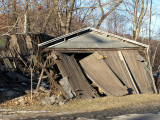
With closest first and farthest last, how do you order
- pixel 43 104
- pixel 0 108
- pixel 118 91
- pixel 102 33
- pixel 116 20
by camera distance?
1. pixel 0 108
2. pixel 43 104
3. pixel 118 91
4. pixel 102 33
5. pixel 116 20

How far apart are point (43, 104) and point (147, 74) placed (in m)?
7.45

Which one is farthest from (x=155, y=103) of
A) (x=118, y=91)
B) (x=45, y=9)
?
(x=45, y=9)

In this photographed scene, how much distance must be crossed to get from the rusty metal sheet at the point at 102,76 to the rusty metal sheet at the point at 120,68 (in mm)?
509

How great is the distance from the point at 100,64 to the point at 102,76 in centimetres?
83

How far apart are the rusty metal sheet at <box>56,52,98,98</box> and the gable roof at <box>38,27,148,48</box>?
90cm

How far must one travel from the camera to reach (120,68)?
15.2 m

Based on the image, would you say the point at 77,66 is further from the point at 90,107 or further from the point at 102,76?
the point at 90,107

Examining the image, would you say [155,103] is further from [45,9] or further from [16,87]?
[45,9]

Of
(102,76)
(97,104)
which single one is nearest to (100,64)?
(102,76)

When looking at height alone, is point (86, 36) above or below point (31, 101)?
above

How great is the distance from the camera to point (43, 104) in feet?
39.8

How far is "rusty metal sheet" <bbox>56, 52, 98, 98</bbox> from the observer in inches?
520

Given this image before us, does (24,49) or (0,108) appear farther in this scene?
(24,49)

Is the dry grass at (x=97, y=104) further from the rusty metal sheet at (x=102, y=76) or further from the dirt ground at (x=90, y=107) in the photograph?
the rusty metal sheet at (x=102, y=76)
